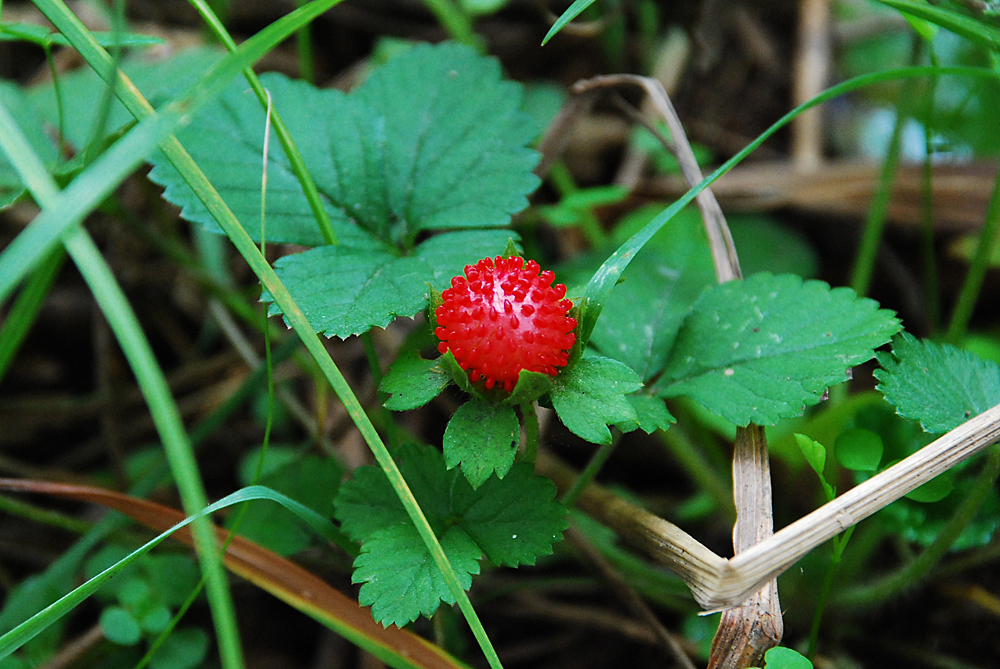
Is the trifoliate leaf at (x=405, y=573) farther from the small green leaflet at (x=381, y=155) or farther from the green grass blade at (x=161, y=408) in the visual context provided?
the small green leaflet at (x=381, y=155)

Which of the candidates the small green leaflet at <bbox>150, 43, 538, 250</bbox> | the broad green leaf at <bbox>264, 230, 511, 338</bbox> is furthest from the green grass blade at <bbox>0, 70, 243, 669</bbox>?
the small green leaflet at <bbox>150, 43, 538, 250</bbox>

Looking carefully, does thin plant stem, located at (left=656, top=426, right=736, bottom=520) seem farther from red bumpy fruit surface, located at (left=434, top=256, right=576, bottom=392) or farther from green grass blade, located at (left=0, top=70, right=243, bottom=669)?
green grass blade, located at (left=0, top=70, right=243, bottom=669)

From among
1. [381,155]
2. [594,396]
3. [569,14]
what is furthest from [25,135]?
[594,396]

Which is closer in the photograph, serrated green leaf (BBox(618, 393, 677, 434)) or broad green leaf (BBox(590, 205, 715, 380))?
serrated green leaf (BBox(618, 393, 677, 434))

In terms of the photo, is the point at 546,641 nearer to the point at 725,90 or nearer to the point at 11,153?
the point at 11,153

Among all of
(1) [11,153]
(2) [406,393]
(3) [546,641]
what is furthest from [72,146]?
(3) [546,641]
